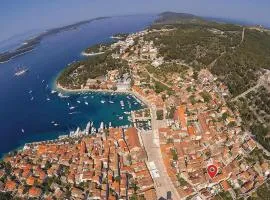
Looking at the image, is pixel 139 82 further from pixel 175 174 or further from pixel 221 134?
pixel 175 174

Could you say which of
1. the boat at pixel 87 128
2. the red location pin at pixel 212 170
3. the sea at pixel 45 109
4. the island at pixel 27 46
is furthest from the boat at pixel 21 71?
the red location pin at pixel 212 170

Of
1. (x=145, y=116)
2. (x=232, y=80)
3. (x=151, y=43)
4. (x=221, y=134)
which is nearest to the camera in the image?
(x=221, y=134)

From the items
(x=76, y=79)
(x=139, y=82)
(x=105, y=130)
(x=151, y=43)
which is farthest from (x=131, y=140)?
(x=151, y=43)

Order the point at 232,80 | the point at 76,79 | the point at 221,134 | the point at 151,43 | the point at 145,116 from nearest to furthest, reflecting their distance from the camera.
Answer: the point at 221,134 < the point at 145,116 < the point at 232,80 < the point at 76,79 < the point at 151,43

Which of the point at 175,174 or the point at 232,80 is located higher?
the point at 232,80

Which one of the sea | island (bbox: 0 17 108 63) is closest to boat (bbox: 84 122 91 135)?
the sea

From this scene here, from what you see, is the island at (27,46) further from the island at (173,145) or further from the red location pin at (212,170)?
the red location pin at (212,170)

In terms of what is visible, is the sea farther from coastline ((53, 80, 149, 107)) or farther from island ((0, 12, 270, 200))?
island ((0, 12, 270, 200))
